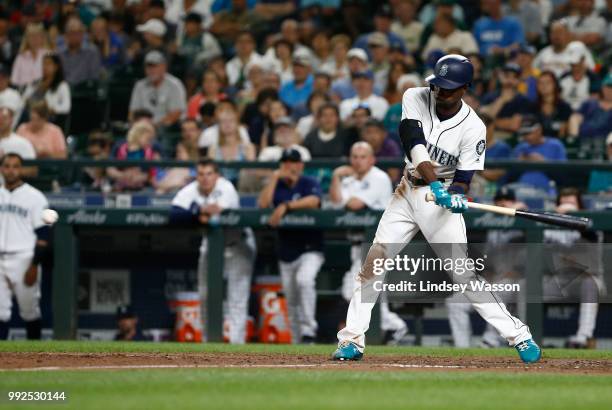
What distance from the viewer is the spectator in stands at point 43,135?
14.1m

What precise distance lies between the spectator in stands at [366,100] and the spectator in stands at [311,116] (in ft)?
0.89

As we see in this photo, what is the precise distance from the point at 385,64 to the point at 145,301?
480 centimetres

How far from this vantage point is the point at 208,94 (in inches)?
592

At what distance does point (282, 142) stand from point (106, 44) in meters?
4.79

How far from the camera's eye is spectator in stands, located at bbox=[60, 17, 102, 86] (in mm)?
16469

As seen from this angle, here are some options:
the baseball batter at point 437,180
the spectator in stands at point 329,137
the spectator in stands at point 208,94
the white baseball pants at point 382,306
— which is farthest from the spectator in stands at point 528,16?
the baseball batter at point 437,180

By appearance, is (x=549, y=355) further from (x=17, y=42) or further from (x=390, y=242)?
(x=17, y=42)

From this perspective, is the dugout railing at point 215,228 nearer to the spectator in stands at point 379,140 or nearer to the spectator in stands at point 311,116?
the spectator in stands at point 379,140

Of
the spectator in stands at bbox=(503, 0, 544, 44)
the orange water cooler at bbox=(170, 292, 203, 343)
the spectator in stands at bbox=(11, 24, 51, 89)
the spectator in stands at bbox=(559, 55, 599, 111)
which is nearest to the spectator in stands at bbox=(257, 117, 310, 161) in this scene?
the orange water cooler at bbox=(170, 292, 203, 343)

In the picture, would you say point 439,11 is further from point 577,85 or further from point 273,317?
point 273,317

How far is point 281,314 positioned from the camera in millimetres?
12078

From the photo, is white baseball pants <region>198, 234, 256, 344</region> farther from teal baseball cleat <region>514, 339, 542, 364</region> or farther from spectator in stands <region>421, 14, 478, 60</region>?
spectator in stands <region>421, 14, 478, 60</region>

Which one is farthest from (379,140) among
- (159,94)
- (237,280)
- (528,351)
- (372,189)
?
(528,351)

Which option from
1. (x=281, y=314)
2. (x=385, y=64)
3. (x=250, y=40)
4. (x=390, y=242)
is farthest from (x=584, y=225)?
(x=250, y=40)
